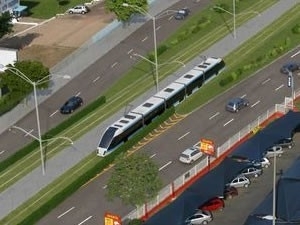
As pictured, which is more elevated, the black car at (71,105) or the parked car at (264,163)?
the black car at (71,105)

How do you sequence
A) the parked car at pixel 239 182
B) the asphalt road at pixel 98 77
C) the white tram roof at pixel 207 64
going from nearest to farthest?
the parked car at pixel 239 182 < the asphalt road at pixel 98 77 < the white tram roof at pixel 207 64

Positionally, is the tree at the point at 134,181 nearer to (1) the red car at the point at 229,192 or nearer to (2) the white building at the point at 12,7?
(1) the red car at the point at 229,192

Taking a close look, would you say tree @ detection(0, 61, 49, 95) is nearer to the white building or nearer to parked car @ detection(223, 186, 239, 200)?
the white building

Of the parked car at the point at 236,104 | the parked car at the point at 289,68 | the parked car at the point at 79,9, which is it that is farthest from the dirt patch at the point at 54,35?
the parked car at the point at 289,68

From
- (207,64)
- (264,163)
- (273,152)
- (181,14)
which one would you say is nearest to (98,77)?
(207,64)

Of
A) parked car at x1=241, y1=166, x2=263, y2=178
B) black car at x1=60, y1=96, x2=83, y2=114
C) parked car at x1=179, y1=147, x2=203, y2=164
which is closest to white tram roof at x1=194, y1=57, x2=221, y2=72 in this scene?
black car at x1=60, y1=96, x2=83, y2=114

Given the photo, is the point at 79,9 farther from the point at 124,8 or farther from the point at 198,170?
the point at 198,170
